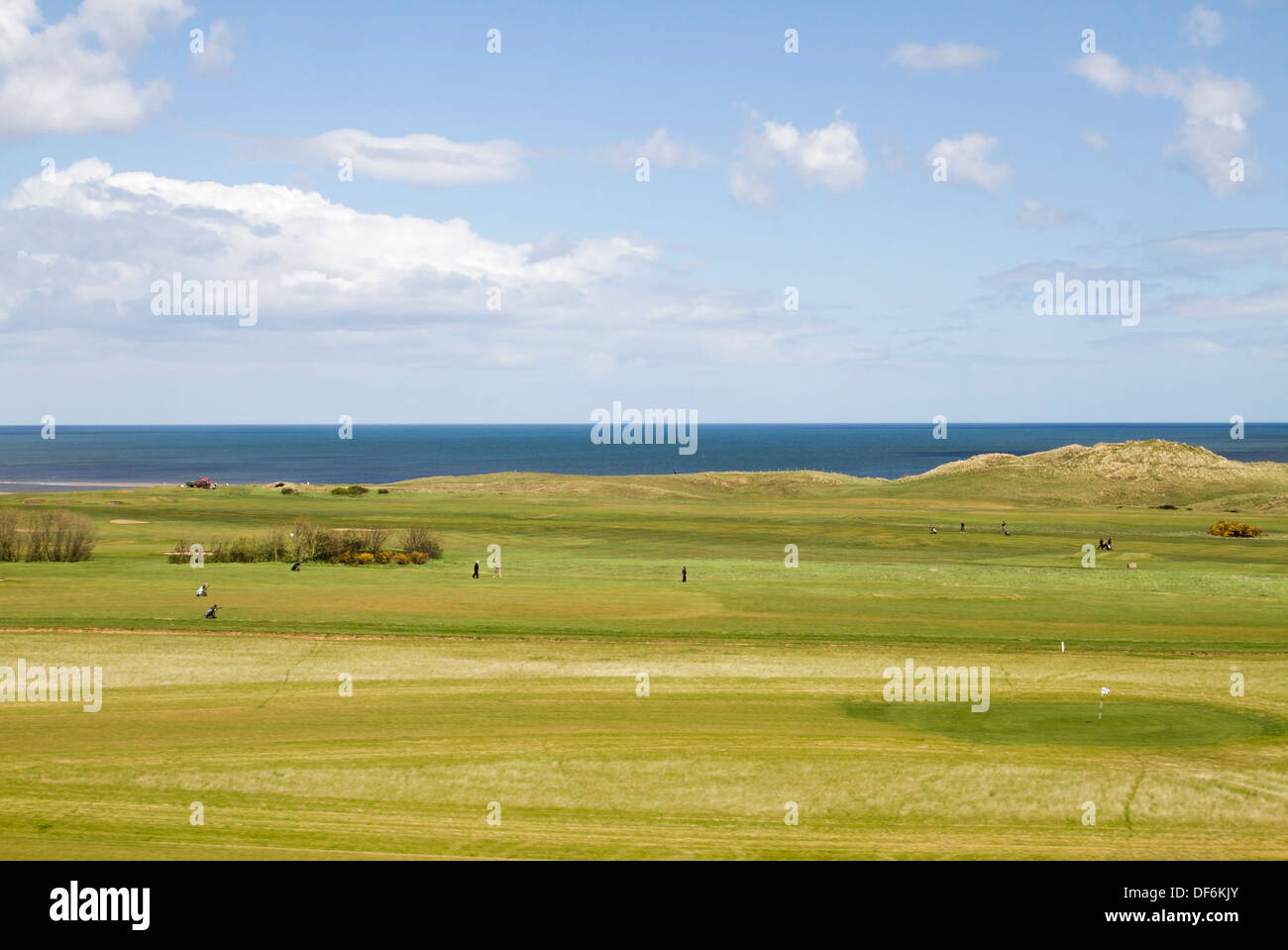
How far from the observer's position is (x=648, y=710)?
33469 mm

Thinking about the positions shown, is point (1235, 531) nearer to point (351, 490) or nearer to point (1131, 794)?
point (1131, 794)

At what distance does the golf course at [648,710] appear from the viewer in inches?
960

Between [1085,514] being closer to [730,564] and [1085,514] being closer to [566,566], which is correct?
[730,564]

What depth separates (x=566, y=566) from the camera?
68625 mm

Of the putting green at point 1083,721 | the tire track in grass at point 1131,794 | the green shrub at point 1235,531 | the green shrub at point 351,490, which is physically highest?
the green shrub at point 351,490

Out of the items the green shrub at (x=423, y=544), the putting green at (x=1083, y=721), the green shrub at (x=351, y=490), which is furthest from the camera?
the green shrub at (x=351, y=490)

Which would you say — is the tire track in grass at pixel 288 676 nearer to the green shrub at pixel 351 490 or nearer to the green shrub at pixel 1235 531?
the green shrub at pixel 1235 531

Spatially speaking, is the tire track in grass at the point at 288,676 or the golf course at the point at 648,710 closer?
the golf course at the point at 648,710

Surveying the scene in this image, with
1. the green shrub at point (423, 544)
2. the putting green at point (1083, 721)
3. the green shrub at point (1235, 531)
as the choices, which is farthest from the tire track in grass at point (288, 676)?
the green shrub at point (1235, 531)

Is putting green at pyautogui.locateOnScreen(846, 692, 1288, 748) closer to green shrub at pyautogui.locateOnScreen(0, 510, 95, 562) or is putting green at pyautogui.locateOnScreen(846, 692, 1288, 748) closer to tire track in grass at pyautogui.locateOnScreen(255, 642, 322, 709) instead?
tire track in grass at pyautogui.locateOnScreen(255, 642, 322, 709)

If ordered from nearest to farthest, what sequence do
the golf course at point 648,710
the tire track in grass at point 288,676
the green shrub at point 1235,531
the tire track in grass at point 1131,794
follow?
the golf course at point 648,710 → the tire track in grass at point 1131,794 → the tire track in grass at point 288,676 → the green shrub at point 1235,531

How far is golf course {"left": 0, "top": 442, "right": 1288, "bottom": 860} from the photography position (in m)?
24.4

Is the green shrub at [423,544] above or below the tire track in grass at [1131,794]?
above
